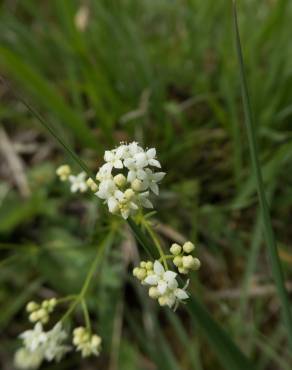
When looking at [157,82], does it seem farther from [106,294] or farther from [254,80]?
[106,294]

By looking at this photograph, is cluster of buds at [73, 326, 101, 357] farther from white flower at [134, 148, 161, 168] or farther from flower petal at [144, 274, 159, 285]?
white flower at [134, 148, 161, 168]

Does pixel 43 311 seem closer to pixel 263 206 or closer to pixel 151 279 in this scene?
pixel 151 279

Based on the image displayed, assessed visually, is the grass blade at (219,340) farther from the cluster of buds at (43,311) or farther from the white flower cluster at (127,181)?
the cluster of buds at (43,311)

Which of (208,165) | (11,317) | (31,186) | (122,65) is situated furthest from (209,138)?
(11,317)

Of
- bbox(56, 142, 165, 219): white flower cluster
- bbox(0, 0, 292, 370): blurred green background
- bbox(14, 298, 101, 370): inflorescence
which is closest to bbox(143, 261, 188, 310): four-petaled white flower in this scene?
bbox(56, 142, 165, 219): white flower cluster

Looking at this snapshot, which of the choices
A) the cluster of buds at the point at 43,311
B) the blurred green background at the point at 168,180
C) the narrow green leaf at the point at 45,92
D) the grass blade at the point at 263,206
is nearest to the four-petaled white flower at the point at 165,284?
the grass blade at the point at 263,206
